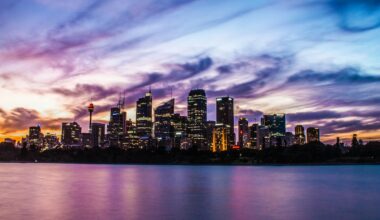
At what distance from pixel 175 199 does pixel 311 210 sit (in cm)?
1731

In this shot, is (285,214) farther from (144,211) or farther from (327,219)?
(144,211)

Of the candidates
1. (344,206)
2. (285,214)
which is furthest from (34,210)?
(344,206)

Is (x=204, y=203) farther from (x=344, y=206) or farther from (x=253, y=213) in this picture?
(x=344, y=206)

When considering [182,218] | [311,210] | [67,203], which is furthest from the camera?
[67,203]

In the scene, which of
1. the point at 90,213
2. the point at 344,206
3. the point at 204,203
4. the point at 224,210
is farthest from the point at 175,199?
the point at 344,206

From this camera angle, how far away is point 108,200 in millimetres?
53281

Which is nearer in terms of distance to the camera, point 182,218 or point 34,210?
point 182,218

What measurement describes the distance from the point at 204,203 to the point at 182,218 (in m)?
12.2

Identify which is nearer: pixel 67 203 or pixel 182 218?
pixel 182 218

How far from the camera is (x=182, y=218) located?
3872 cm

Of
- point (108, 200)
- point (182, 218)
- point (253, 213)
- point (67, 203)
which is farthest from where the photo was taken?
point (108, 200)

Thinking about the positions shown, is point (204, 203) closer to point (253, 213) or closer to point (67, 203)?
point (253, 213)

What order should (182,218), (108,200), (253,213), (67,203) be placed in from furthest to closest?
1. (108,200)
2. (67,203)
3. (253,213)
4. (182,218)

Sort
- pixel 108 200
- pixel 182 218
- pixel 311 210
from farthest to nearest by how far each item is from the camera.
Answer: pixel 108 200
pixel 311 210
pixel 182 218
